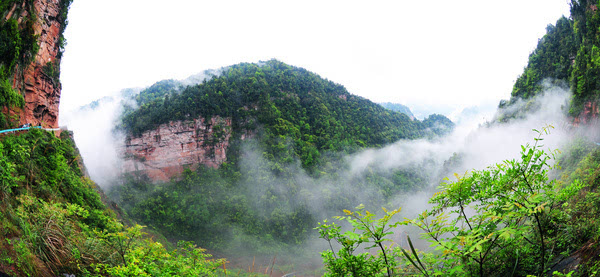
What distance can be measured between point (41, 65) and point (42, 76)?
0.62m

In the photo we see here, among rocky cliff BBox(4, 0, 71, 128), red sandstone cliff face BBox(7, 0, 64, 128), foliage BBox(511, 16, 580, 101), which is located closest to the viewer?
rocky cliff BBox(4, 0, 71, 128)

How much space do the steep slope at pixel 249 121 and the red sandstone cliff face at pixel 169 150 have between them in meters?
0.16

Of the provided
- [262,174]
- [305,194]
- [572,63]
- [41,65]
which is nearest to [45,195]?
[41,65]

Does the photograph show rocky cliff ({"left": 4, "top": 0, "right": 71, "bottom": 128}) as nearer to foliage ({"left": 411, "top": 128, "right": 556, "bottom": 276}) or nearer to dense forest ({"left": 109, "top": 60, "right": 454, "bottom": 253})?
foliage ({"left": 411, "top": 128, "right": 556, "bottom": 276})

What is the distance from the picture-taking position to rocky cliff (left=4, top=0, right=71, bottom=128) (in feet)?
42.4

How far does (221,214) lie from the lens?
154ft

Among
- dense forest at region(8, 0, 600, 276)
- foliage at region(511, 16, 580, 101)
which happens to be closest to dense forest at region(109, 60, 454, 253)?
dense forest at region(8, 0, 600, 276)

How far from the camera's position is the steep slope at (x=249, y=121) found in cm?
4906

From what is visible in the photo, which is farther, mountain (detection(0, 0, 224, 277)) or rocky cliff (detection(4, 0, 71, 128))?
rocky cliff (detection(4, 0, 71, 128))

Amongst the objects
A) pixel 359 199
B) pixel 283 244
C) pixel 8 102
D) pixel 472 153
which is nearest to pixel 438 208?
pixel 8 102

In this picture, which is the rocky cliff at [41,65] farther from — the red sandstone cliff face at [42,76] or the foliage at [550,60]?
the foliage at [550,60]

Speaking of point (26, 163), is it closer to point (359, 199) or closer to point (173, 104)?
point (173, 104)

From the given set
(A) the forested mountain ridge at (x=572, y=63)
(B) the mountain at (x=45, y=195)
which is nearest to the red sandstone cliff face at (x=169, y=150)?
(B) the mountain at (x=45, y=195)

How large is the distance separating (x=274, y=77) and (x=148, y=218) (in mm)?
42061
